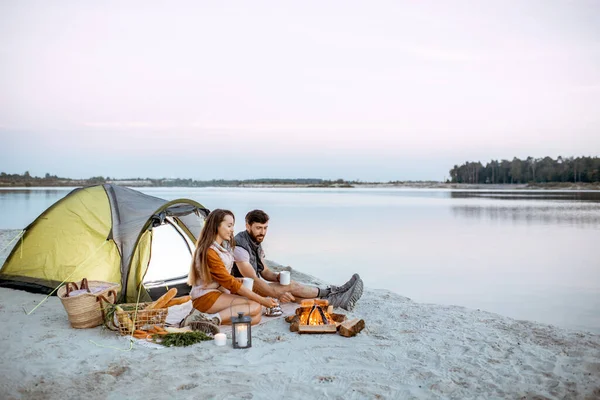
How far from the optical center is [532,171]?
10525 centimetres

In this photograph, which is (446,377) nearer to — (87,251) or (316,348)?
(316,348)

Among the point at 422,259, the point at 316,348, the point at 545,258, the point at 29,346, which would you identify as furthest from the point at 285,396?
the point at 545,258

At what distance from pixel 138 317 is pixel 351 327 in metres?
2.42

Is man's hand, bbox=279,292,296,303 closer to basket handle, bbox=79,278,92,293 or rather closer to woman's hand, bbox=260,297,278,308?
woman's hand, bbox=260,297,278,308

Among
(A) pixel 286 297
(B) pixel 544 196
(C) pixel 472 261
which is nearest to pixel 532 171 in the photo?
(B) pixel 544 196

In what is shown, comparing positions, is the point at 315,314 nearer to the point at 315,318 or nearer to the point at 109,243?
the point at 315,318

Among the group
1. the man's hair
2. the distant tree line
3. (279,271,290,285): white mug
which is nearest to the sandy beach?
(279,271,290,285): white mug

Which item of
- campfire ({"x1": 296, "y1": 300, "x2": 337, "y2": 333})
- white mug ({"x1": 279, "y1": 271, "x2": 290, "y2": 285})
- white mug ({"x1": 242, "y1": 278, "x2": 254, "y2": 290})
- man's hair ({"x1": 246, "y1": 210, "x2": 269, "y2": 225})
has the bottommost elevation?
campfire ({"x1": 296, "y1": 300, "x2": 337, "y2": 333})

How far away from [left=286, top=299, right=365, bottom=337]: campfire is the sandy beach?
104 millimetres

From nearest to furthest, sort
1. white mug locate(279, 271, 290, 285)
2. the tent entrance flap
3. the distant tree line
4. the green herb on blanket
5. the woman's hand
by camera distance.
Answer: the green herb on blanket < the woman's hand < white mug locate(279, 271, 290, 285) < the tent entrance flap < the distant tree line

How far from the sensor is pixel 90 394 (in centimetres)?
405

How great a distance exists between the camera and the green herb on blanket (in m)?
5.26

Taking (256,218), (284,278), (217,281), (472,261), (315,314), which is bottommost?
(472,261)

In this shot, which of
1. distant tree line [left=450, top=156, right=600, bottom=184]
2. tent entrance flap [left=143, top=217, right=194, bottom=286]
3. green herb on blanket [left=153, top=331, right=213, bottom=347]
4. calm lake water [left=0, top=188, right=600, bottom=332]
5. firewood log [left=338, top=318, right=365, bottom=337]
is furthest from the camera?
distant tree line [left=450, top=156, right=600, bottom=184]
